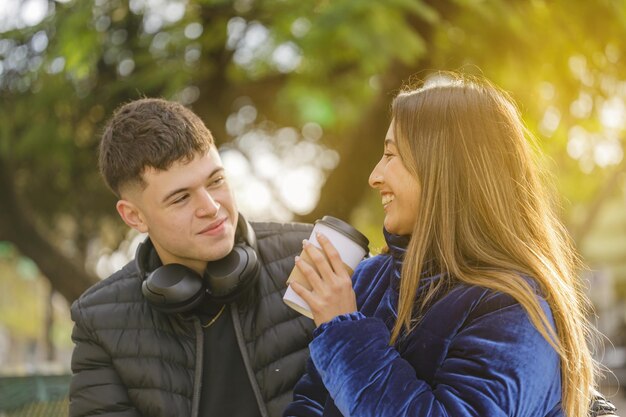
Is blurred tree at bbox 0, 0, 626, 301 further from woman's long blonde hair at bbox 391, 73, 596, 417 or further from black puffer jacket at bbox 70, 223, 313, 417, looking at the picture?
woman's long blonde hair at bbox 391, 73, 596, 417

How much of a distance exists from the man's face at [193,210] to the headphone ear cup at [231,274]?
0.04 meters

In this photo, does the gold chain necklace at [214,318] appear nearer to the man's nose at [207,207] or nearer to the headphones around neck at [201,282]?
the headphones around neck at [201,282]

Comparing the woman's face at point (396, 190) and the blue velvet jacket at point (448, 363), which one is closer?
the blue velvet jacket at point (448, 363)

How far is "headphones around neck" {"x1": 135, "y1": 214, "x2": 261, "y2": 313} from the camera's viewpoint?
9.79ft

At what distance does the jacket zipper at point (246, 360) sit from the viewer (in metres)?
3.06

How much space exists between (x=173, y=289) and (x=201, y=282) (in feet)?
0.45

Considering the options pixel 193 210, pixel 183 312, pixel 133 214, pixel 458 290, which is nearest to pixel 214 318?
pixel 183 312

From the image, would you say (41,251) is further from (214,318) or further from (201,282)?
(201,282)

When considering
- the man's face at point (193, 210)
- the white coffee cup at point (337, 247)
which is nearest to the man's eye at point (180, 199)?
the man's face at point (193, 210)

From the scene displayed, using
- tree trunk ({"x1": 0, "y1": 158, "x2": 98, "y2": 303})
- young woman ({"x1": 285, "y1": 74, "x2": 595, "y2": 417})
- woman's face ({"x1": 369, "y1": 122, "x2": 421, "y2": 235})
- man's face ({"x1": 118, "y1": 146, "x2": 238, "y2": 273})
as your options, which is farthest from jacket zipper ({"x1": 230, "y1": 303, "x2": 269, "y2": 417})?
tree trunk ({"x1": 0, "y1": 158, "x2": 98, "y2": 303})

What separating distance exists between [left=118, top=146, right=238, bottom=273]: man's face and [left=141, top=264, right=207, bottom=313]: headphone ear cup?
11 cm

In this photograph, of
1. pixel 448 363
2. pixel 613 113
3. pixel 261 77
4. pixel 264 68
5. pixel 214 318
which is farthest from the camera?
pixel 261 77

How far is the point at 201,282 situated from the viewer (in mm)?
3076

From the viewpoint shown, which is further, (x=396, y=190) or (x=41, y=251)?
(x=41, y=251)
